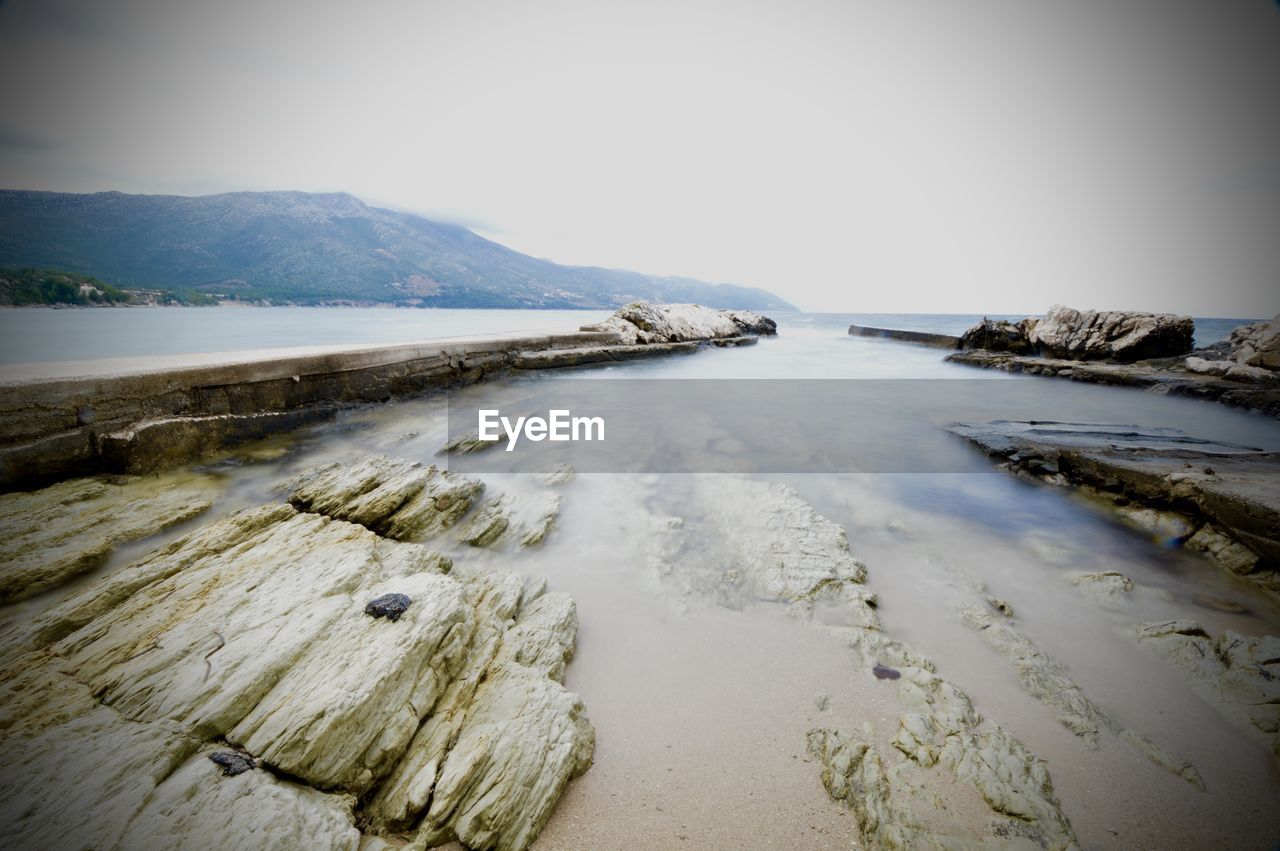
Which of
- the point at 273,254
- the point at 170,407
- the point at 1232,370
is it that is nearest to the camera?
the point at 170,407

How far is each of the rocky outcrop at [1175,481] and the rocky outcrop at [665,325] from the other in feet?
41.6

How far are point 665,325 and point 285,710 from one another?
18.6 m

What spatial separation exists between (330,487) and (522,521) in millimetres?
1818

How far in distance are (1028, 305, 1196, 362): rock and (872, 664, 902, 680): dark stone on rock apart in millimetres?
20275

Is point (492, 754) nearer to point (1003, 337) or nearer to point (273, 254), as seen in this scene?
point (1003, 337)

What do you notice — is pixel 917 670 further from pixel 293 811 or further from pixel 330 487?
pixel 330 487

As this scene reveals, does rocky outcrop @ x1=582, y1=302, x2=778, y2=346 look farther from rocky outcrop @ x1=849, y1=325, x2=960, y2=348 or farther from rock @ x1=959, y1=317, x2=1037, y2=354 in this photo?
rock @ x1=959, y1=317, x2=1037, y2=354

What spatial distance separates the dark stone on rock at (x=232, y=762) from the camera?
1696mm

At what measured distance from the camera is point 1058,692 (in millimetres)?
2482

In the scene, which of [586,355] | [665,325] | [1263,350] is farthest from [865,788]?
[1263,350]

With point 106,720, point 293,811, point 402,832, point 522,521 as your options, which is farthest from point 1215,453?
point 106,720

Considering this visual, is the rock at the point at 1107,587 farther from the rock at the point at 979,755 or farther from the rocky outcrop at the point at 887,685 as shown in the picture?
the rock at the point at 979,755

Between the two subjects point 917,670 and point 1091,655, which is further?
point 1091,655

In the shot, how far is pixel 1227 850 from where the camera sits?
1.84m
